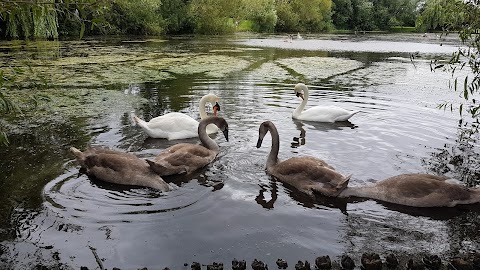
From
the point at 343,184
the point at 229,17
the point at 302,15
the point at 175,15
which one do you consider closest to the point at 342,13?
the point at 302,15

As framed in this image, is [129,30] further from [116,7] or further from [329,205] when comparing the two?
[329,205]

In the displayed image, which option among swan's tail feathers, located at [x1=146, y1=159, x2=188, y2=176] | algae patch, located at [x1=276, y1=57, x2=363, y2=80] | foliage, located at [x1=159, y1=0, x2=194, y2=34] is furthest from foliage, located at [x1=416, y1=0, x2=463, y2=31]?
foliage, located at [x1=159, y1=0, x2=194, y2=34]

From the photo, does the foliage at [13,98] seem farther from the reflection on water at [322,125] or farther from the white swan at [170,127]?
the reflection on water at [322,125]

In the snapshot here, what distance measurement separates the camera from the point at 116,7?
50.4 metres

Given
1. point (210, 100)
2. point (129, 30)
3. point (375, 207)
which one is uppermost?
point (129, 30)

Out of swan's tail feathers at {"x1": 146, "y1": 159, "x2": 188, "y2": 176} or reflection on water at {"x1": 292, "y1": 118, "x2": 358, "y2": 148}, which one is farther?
reflection on water at {"x1": 292, "y1": 118, "x2": 358, "y2": 148}

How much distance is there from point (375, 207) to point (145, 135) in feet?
18.2

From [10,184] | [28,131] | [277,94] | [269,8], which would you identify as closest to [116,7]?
[269,8]

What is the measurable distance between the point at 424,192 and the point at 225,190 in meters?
2.95

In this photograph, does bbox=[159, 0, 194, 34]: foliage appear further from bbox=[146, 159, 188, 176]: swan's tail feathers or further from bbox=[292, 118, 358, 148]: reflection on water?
bbox=[146, 159, 188, 176]: swan's tail feathers

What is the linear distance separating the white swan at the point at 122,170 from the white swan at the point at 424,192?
336 centimetres

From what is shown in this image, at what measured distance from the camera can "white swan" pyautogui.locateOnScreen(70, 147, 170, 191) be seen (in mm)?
6852

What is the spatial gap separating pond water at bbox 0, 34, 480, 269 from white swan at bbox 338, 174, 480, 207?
7.6 inches

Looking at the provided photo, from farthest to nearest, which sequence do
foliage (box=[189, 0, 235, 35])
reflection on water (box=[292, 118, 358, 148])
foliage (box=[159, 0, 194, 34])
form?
foliage (box=[189, 0, 235, 35]) < foliage (box=[159, 0, 194, 34]) < reflection on water (box=[292, 118, 358, 148])
